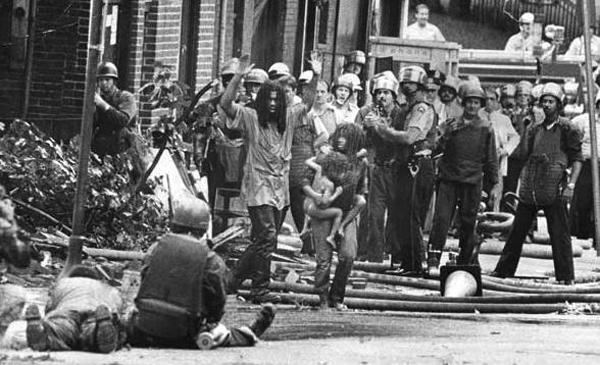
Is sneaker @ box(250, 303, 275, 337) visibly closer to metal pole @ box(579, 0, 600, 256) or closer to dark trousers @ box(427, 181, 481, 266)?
dark trousers @ box(427, 181, 481, 266)

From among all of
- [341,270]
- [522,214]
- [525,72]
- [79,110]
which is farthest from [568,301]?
[525,72]

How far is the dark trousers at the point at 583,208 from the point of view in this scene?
94.1ft

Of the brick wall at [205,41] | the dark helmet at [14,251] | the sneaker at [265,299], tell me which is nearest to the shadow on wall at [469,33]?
the brick wall at [205,41]

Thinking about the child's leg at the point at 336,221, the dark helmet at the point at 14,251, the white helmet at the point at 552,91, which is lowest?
the child's leg at the point at 336,221

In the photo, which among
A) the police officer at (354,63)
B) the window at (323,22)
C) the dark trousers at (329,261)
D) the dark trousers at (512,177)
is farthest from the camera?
the window at (323,22)

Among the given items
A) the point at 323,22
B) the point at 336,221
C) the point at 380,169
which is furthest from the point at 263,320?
the point at 323,22

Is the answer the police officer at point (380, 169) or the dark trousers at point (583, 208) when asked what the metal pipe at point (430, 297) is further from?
the dark trousers at point (583, 208)

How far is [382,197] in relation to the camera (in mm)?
22594

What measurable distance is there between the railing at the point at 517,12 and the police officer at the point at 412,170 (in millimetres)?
26414

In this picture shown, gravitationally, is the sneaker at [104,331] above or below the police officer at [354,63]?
below

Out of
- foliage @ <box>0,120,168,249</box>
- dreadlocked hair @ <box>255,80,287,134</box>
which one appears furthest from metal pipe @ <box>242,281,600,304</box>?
foliage @ <box>0,120,168,249</box>

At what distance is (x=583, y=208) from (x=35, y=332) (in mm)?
16032

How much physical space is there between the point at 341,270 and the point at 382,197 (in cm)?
487

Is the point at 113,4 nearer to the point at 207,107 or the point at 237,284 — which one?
the point at 207,107
